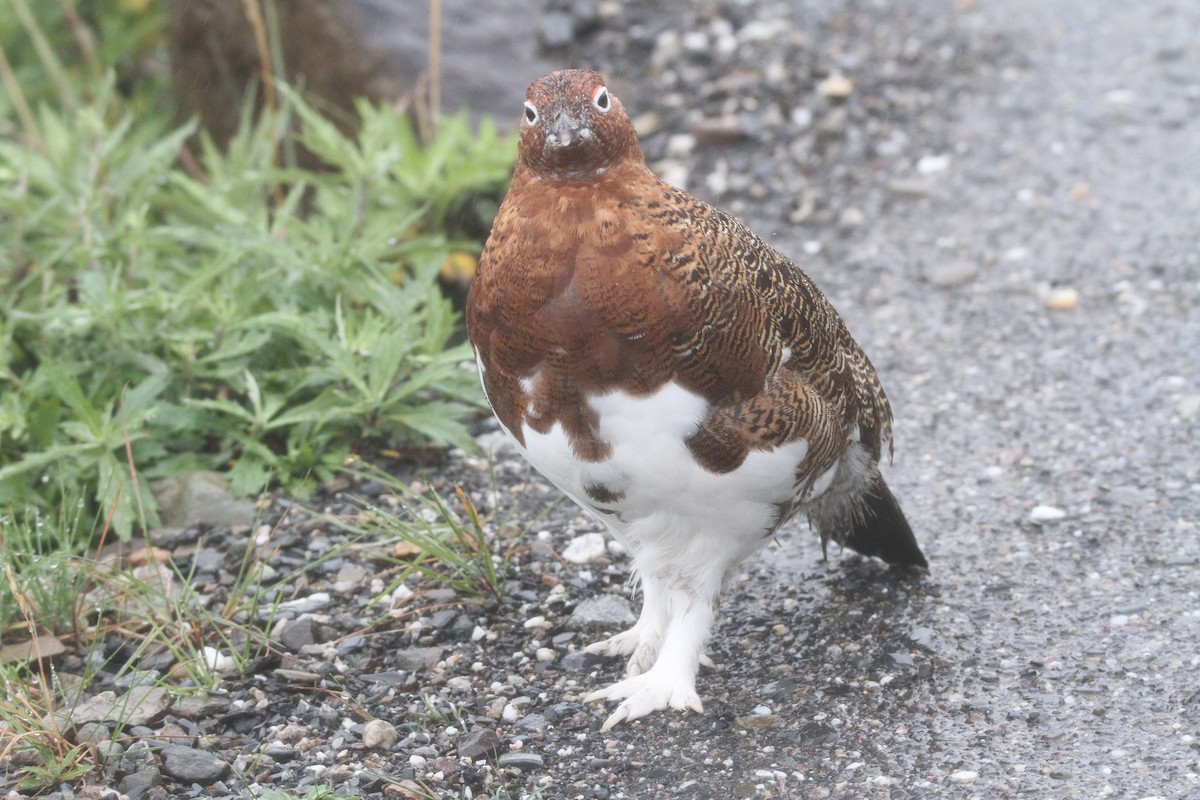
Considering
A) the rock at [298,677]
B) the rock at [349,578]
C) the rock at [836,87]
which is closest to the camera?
the rock at [298,677]

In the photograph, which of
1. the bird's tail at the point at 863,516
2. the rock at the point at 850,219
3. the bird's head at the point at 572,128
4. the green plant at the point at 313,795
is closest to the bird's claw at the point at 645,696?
the bird's tail at the point at 863,516

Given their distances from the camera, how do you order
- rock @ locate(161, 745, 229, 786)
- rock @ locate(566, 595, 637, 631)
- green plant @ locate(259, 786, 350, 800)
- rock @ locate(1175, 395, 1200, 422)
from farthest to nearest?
rock @ locate(1175, 395, 1200, 422) < rock @ locate(566, 595, 637, 631) < rock @ locate(161, 745, 229, 786) < green plant @ locate(259, 786, 350, 800)

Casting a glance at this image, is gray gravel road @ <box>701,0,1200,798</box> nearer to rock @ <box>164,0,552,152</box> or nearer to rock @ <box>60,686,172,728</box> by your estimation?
rock @ <box>60,686,172,728</box>

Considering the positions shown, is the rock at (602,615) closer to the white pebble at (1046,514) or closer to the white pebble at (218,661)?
the white pebble at (218,661)

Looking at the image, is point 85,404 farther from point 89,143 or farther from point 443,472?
point 89,143

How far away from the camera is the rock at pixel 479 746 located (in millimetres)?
3455

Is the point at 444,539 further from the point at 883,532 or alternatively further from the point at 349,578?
the point at 883,532

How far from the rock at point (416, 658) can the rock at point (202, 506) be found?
88 centimetres

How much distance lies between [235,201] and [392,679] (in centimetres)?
281

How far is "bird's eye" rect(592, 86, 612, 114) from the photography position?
10.6 feet

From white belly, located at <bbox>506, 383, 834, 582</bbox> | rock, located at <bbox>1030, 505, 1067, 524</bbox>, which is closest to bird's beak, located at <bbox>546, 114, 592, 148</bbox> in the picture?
white belly, located at <bbox>506, 383, 834, 582</bbox>

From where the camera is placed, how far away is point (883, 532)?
4.11 meters

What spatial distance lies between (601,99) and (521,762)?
5.17 ft

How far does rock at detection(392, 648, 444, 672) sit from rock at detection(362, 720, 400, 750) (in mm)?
335
